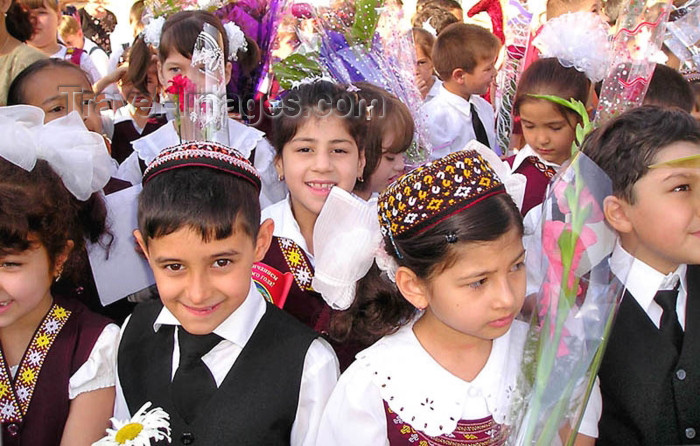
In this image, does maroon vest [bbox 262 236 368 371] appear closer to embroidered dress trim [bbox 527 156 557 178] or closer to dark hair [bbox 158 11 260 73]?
dark hair [bbox 158 11 260 73]

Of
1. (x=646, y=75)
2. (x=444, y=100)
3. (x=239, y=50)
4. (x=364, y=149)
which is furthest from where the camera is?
(x=444, y=100)

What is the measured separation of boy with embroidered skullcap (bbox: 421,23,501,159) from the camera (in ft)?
14.6

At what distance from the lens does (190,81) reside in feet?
7.45

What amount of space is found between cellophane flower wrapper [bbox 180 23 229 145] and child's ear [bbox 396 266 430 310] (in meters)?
0.78

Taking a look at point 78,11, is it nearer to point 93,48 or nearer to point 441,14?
point 93,48

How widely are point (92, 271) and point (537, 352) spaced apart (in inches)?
61.1

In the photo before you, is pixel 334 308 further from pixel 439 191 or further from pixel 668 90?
pixel 668 90

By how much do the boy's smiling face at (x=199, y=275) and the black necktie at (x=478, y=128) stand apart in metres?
3.01

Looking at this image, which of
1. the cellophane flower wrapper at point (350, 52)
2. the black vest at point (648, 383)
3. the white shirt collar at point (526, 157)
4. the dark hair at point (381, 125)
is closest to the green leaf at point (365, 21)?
the cellophane flower wrapper at point (350, 52)

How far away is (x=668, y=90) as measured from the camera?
279 cm

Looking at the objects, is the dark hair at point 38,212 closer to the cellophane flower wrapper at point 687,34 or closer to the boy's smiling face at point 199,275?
the boy's smiling face at point 199,275

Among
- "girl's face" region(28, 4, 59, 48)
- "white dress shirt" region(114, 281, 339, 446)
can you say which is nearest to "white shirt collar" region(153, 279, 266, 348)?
"white dress shirt" region(114, 281, 339, 446)

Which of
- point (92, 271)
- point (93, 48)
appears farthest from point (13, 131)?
point (93, 48)

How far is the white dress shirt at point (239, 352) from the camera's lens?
1.73 meters
